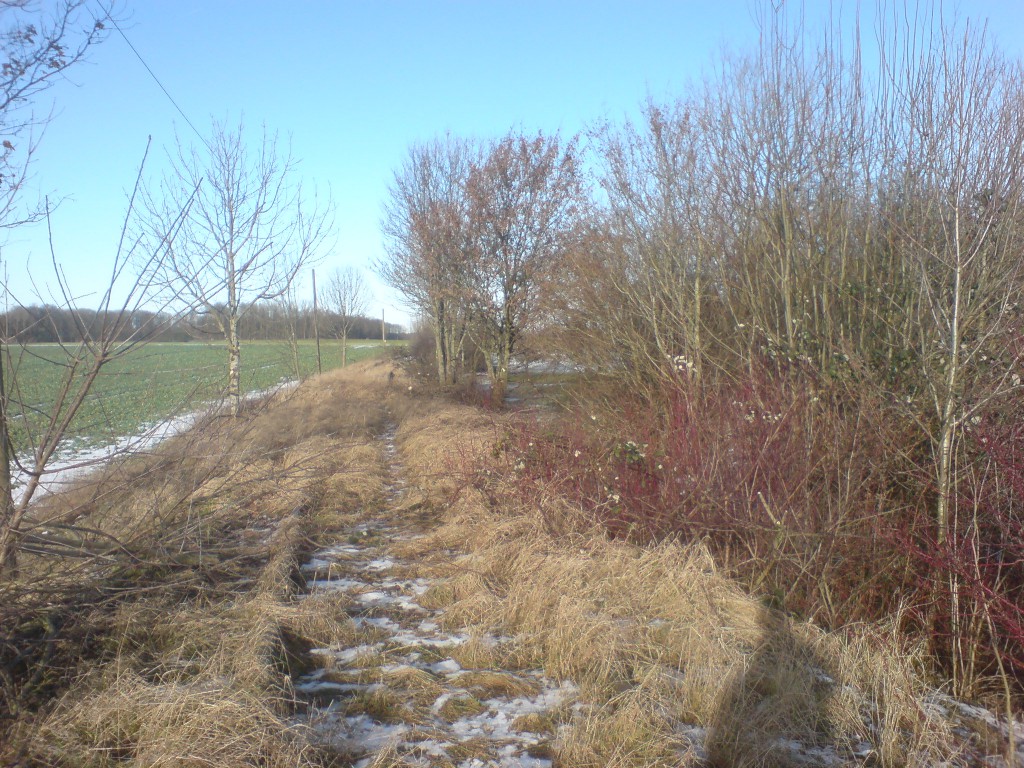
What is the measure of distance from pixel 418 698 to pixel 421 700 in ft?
0.08

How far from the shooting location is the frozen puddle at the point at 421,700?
133 inches

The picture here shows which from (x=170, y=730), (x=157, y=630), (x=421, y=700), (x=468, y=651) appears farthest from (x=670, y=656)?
(x=157, y=630)

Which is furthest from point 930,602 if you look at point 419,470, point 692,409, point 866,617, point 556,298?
point 556,298

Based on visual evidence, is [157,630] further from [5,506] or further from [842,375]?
[842,375]

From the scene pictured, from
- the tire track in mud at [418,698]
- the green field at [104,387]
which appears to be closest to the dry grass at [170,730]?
the tire track in mud at [418,698]

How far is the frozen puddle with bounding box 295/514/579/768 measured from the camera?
11.1 feet

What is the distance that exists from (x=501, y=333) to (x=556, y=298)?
4.28m

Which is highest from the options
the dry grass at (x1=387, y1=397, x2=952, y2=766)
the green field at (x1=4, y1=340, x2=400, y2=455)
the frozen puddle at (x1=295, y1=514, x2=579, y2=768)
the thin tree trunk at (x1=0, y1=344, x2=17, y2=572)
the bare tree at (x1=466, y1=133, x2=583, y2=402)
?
the bare tree at (x1=466, y1=133, x2=583, y2=402)

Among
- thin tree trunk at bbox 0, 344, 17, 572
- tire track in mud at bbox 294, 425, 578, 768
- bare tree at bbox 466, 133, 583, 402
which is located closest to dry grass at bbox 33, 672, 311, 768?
tire track in mud at bbox 294, 425, 578, 768

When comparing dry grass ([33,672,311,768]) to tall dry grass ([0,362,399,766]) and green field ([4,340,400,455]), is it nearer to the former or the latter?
tall dry grass ([0,362,399,766])

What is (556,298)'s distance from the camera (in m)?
13.8

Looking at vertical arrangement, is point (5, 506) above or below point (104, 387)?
below

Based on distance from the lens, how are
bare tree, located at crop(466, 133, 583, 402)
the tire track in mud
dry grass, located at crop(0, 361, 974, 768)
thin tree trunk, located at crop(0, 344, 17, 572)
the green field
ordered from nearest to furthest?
dry grass, located at crop(0, 361, 974, 768), the tire track in mud, thin tree trunk, located at crop(0, 344, 17, 572), the green field, bare tree, located at crop(466, 133, 583, 402)

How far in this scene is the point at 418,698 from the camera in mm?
3859
